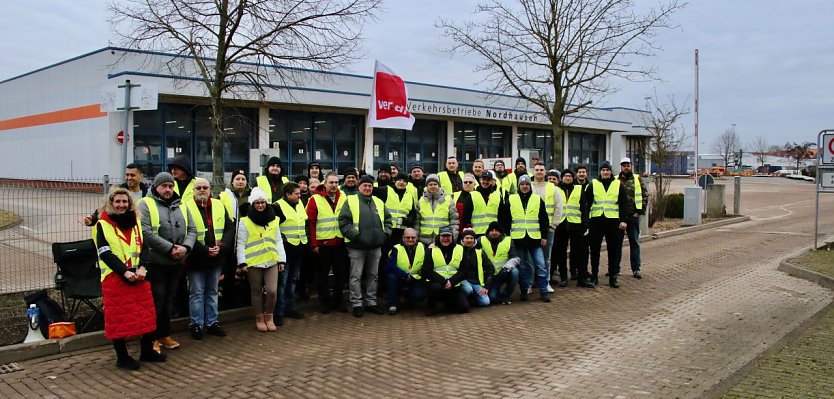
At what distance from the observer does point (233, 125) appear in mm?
25031

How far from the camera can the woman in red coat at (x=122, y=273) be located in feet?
19.4

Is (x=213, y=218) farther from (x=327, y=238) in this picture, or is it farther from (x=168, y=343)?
(x=327, y=238)

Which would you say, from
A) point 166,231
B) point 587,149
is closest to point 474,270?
point 166,231

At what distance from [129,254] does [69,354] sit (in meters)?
1.58

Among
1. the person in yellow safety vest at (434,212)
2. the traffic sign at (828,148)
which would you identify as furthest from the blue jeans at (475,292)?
the traffic sign at (828,148)

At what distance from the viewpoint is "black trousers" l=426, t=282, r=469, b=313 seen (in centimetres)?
850

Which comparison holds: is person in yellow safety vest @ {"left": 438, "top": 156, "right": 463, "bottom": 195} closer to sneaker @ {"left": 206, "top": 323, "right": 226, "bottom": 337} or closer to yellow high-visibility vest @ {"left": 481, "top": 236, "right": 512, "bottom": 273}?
yellow high-visibility vest @ {"left": 481, "top": 236, "right": 512, "bottom": 273}

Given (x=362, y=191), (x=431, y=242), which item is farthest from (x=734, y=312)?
(x=362, y=191)

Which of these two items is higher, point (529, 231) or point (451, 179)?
point (451, 179)

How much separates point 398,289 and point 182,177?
323cm

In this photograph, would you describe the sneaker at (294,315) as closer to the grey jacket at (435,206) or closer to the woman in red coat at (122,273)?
the grey jacket at (435,206)

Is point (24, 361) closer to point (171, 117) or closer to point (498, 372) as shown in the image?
point (498, 372)

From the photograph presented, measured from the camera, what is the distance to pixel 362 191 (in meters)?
8.50

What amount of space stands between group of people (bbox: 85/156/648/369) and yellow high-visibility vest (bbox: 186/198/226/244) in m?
0.01
